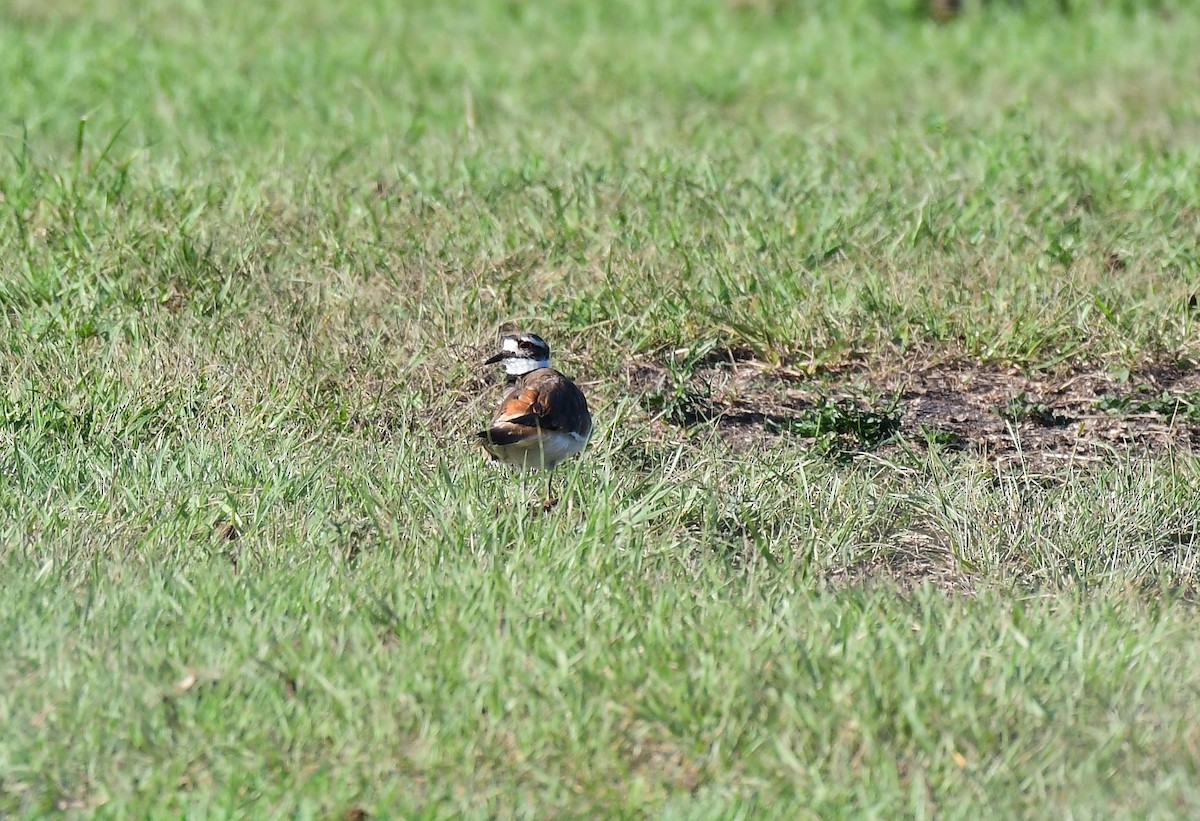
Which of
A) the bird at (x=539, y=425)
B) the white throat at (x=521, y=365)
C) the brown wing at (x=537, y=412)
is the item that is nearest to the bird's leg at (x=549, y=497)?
the bird at (x=539, y=425)

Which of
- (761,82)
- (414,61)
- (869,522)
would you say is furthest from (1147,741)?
(414,61)

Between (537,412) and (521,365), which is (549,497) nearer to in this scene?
(537,412)

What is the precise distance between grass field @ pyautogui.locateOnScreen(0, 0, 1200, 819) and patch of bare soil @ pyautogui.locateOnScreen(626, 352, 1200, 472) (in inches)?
0.7

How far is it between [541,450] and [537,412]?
0.40ft

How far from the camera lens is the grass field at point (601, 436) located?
3277mm

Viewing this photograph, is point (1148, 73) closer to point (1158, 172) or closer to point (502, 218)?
point (1158, 172)

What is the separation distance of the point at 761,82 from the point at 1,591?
6.04 m

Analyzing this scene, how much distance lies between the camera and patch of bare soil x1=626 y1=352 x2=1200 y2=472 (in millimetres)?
5195

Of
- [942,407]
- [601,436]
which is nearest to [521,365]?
[601,436]

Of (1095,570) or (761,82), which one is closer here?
(1095,570)

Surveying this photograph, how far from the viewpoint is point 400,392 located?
5.27 metres

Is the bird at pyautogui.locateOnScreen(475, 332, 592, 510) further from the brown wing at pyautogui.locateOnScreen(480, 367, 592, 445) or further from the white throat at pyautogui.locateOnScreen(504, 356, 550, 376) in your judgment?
the white throat at pyautogui.locateOnScreen(504, 356, 550, 376)

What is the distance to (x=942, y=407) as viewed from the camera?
544 cm

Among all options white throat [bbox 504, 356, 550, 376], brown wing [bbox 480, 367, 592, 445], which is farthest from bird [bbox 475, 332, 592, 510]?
white throat [bbox 504, 356, 550, 376]
